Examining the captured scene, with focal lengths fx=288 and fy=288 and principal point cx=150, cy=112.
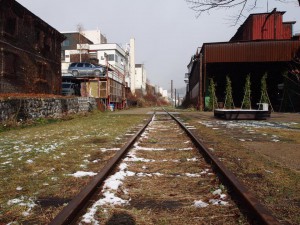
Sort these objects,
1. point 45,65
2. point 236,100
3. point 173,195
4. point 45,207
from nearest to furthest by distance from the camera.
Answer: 1. point 45,207
2. point 173,195
3. point 45,65
4. point 236,100

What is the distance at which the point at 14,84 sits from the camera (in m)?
19.8

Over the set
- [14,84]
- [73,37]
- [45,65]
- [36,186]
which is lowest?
[36,186]

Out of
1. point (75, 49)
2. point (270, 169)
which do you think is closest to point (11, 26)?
point (270, 169)

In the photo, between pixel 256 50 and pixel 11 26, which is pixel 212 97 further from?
pixel 11 26

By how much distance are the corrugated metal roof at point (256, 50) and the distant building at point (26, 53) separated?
14.1 meters

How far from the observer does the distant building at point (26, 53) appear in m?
19.1

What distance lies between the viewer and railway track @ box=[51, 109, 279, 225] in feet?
8.51

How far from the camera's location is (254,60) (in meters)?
25.2

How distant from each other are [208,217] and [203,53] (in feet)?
82.4

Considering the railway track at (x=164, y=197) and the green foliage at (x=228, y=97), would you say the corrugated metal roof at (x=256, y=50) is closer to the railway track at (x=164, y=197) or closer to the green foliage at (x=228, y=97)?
the green foliage at (x=228, y=97)

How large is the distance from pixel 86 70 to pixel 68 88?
301cm

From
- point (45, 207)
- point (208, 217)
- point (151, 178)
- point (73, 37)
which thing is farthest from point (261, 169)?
point (73, 37)

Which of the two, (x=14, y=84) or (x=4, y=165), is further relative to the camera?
(x=14, y=84)

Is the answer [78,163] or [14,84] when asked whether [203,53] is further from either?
[78,163]
